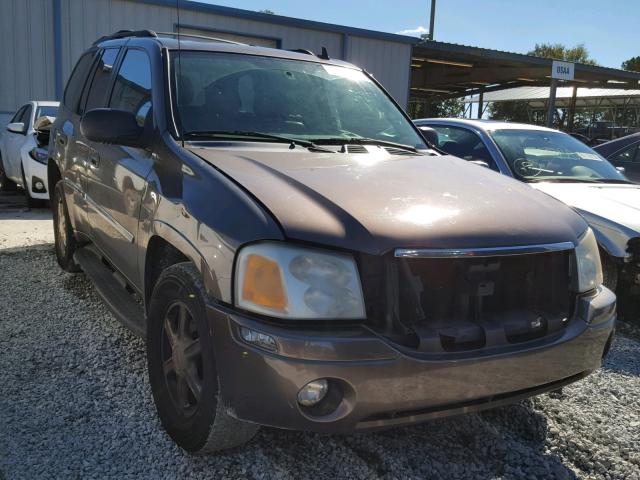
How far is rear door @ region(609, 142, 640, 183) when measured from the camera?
23.9 feet

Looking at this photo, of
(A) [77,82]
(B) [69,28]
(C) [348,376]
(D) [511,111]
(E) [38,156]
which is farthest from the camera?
(D) [511,111]

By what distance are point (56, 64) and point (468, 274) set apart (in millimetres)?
12683

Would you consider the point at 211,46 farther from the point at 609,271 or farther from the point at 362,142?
the point at 609,271

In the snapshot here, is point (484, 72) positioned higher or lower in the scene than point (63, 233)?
higher

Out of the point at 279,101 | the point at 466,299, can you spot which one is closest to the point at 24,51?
the point at 279,101

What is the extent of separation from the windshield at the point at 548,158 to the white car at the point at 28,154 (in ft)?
19.8

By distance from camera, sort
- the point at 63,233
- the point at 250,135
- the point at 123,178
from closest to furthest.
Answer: the point at 250,135 → the point at 123,178 → the point at 63,233

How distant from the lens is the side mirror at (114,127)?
287 cm

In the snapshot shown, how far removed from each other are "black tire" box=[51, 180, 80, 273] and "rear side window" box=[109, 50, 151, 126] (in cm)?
129

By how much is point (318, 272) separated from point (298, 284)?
82mm

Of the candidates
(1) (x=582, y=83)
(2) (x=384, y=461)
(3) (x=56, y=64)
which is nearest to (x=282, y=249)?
(2) (x=384, y=461)

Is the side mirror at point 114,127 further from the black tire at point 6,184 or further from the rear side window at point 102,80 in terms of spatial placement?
A: the black tire at point 6,184

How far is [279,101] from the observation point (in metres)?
3.31

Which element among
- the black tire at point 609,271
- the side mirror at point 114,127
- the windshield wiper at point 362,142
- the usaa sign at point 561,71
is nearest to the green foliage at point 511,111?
A: the usaa sign at point 561,71
